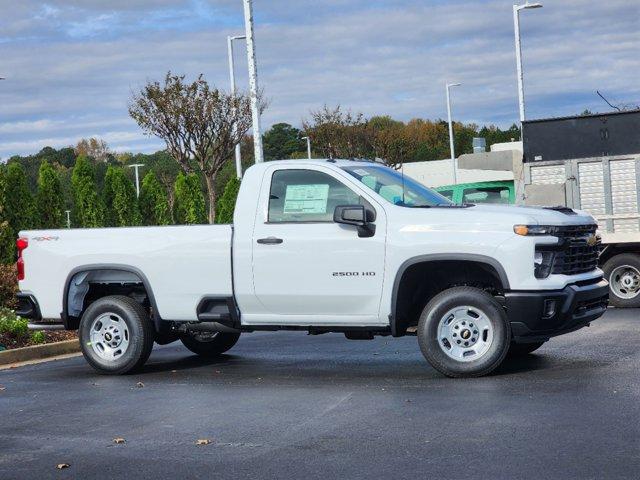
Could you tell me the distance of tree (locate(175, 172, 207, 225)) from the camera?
40.6 m

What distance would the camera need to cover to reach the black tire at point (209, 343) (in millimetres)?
13531

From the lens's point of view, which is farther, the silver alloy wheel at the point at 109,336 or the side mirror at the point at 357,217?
the silver alloy wheel at the point at 109,336

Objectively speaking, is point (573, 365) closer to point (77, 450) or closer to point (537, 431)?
point (537, 431)

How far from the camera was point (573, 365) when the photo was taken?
36.3 feet

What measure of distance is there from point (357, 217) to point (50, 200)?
69.7ft

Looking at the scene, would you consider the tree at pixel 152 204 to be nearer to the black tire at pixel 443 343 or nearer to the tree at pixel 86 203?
the tree at pixel 86 203

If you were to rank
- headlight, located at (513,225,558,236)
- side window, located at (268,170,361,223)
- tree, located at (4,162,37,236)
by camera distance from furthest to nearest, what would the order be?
tree, located at (4,162,37,236) < side window, located at (268,170,361,223) < headlight, located at (513,225,558,236)

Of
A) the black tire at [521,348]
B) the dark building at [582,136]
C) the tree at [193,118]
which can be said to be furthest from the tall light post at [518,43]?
the black tire at [521,348]

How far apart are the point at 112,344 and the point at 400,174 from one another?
11.8 feet

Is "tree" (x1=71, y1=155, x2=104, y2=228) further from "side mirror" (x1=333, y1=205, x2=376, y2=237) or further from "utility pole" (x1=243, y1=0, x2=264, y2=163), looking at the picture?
"side mirror" (x1=333, y1=205, x2=376, y2=237)

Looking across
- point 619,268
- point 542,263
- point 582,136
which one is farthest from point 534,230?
point 582,136

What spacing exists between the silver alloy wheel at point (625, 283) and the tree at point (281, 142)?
95303 mm

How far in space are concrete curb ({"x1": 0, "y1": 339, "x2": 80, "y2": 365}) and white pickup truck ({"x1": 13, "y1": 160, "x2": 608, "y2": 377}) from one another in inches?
70.5

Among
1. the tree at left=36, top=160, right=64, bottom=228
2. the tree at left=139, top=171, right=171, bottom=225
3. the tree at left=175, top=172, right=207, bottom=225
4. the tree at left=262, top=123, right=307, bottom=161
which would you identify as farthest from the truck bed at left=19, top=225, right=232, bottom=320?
the tree at left=262, top=123, right=307, bottom=161
